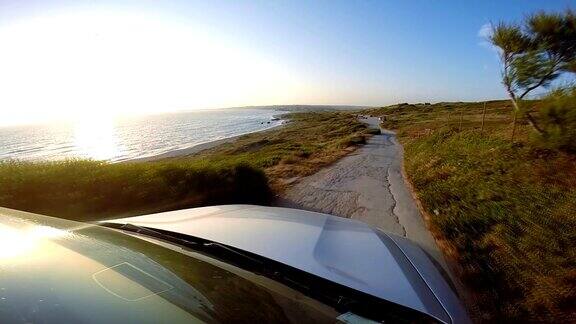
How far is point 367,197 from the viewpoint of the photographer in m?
9.73

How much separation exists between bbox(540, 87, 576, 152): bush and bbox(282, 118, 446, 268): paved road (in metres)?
3.80


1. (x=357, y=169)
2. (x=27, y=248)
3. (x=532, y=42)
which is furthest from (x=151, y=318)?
(x=532, y=42)

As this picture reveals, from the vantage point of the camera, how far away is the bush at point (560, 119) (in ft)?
27.3

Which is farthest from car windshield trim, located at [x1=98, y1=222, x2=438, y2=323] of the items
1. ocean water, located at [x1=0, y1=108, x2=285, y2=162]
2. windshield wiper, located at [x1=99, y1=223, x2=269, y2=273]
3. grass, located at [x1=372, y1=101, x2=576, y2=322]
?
ocean water, located at [x1=0, y1=108, x2=285, y2=162]

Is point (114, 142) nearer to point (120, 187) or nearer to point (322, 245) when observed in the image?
point (120, 187)

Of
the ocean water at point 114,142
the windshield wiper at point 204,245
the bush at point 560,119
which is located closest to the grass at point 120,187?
the ocean water at point 114,142

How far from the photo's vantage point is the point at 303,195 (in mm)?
10219

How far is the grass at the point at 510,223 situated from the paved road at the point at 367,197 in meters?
0.43

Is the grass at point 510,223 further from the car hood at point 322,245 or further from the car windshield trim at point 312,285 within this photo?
the car windshield trim at point 312,285

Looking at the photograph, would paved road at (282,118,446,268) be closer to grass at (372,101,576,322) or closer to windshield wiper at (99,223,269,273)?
grass at (372,101,576,322)

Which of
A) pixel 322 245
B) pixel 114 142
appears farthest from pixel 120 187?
pixel 114 142

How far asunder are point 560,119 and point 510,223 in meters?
4.24

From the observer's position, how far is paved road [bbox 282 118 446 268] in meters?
7.51

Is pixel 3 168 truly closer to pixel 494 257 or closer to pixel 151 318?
pixel 151 318
